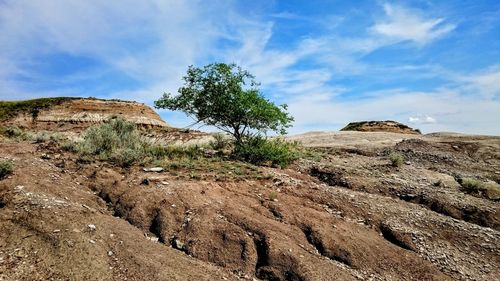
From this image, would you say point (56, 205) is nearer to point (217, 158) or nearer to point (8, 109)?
point (217, 158)

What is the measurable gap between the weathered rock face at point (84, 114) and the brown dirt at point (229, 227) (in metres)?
29.4

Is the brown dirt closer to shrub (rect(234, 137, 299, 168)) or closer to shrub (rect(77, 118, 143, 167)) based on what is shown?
shrub (rect(77, 118, 143, 167))

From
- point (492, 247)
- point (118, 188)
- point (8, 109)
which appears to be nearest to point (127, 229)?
point (118, 188)

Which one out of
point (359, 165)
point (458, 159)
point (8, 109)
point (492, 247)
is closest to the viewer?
point (492, 247)

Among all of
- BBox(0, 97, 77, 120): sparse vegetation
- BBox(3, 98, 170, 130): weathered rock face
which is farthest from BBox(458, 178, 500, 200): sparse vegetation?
BBox(0, 97, 77, 120): sparse vegetation

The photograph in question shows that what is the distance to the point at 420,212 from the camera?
993 cm

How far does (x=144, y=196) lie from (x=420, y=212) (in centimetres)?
713

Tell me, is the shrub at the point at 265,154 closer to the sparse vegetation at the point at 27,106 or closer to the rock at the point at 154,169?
the rock at the point at 154,169

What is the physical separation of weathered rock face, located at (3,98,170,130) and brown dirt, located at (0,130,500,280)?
29.4m

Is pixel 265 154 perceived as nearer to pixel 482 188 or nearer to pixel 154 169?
pixel 154 169

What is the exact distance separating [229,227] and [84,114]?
37.3 metres

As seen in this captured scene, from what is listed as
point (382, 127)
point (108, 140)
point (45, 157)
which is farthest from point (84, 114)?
point (382, 127)

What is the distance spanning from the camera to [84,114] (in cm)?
4081

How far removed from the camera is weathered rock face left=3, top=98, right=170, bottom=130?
39531 millimetres
